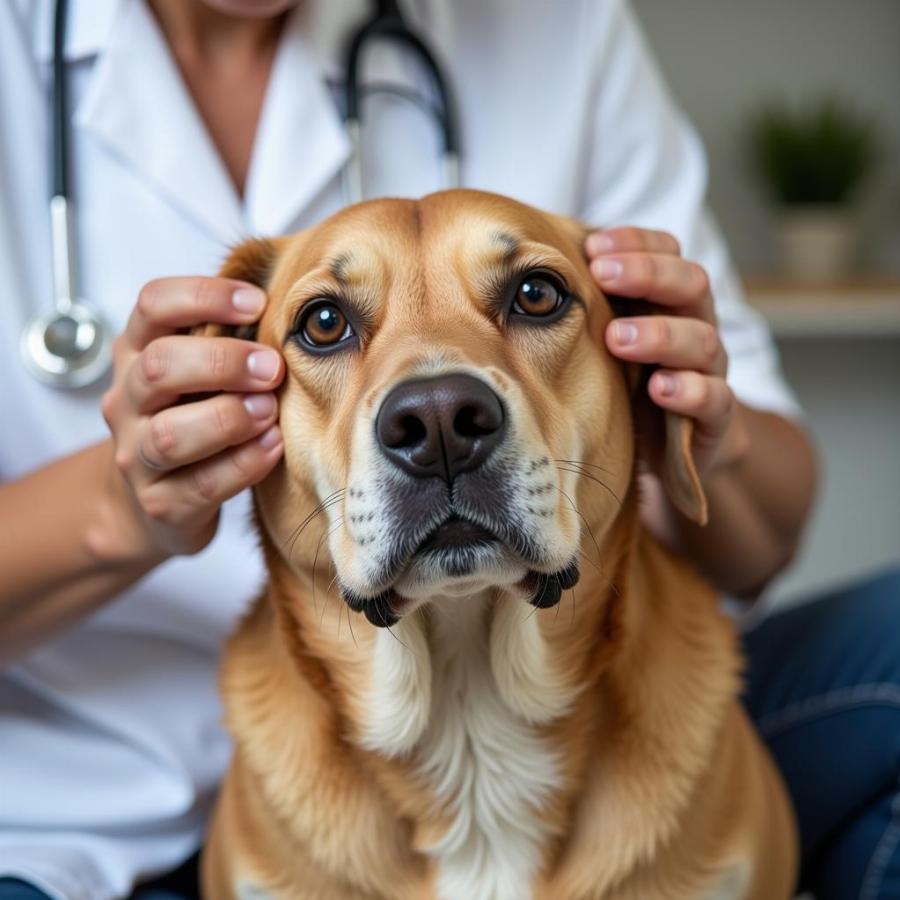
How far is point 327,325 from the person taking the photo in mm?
1115

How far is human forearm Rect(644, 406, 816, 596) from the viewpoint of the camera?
1.40 meters

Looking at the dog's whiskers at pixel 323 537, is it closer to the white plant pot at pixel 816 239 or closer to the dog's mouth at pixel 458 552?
the dog's mouth at pixel 458 552

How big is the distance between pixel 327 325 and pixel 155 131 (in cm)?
47

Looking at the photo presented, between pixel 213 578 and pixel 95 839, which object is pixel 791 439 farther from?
pixel 95 839

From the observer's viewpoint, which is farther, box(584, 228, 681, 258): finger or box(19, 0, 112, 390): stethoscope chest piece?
box(19, 0, 112, 390): stethoscope chest piece

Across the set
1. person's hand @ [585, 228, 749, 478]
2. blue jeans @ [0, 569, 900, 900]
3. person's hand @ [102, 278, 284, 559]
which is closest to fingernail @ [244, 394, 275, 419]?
person's hand @ [102, 278, 284, 559]

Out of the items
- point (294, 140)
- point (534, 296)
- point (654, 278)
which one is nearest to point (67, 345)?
point (294, 140)

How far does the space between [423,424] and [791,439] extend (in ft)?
2.51

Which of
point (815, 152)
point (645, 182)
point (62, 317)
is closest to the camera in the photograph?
point (62, 317)

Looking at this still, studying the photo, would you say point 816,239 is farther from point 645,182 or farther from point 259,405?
point 259,405

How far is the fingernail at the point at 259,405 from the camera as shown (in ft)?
3.58

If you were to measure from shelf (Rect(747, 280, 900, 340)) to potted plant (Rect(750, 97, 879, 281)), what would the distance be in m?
0.27

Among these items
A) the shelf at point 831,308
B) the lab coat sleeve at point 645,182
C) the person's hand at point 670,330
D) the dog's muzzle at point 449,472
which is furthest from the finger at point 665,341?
the shelf at point 831,308

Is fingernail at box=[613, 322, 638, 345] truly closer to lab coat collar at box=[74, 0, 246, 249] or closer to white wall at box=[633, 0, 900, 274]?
lab coat collar at box=[74, 0, 246, 249]
